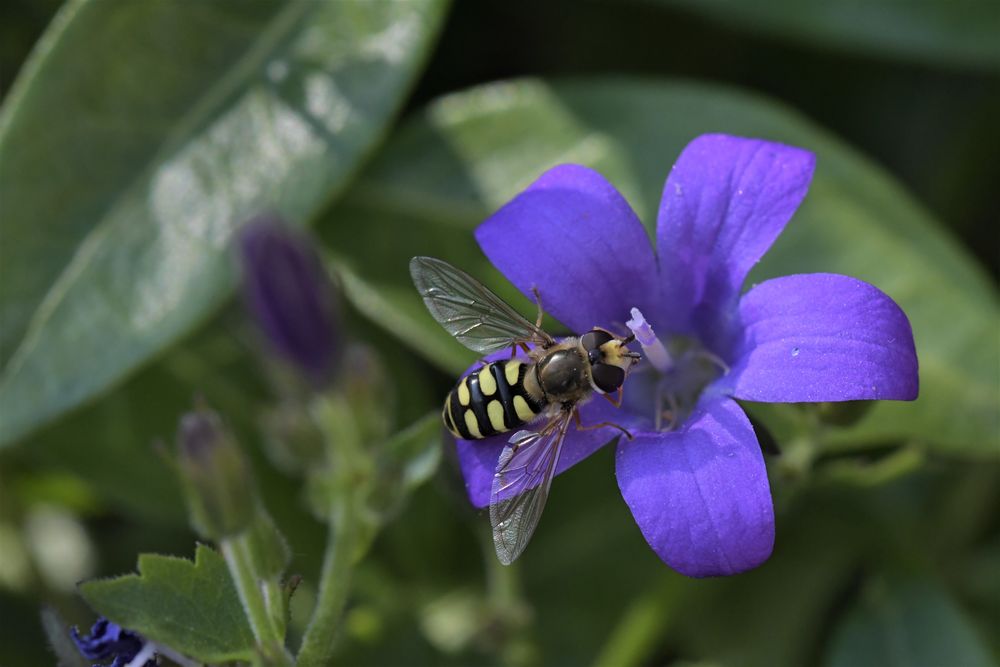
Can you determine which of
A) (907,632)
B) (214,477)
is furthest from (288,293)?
(907,632)

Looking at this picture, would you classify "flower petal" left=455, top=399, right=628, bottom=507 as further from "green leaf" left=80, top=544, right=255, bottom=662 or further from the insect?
"green leaf" left=80, top=544, right=255, bottom=662

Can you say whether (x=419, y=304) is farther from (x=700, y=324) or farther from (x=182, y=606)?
(x=182, y=606)

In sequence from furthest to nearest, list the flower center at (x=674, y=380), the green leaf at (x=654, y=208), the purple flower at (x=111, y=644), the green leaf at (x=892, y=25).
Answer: the green leaf at (x=892, y=25), the green leaf at (x=654, y=208), the flower center at (x=674, y=380), the purple flower at (x=111, y=644)

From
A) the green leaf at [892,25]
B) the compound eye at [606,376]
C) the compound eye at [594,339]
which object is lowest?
the green leaf at [892,25]

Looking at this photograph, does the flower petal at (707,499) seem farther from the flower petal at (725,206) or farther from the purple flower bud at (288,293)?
the purple flower bud at (288,293)

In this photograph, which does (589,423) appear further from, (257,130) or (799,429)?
(257,130)

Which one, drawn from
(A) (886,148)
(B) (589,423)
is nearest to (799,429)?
(B) (589,423)

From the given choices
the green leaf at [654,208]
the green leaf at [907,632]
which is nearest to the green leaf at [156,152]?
the green leaf at [654,208]
